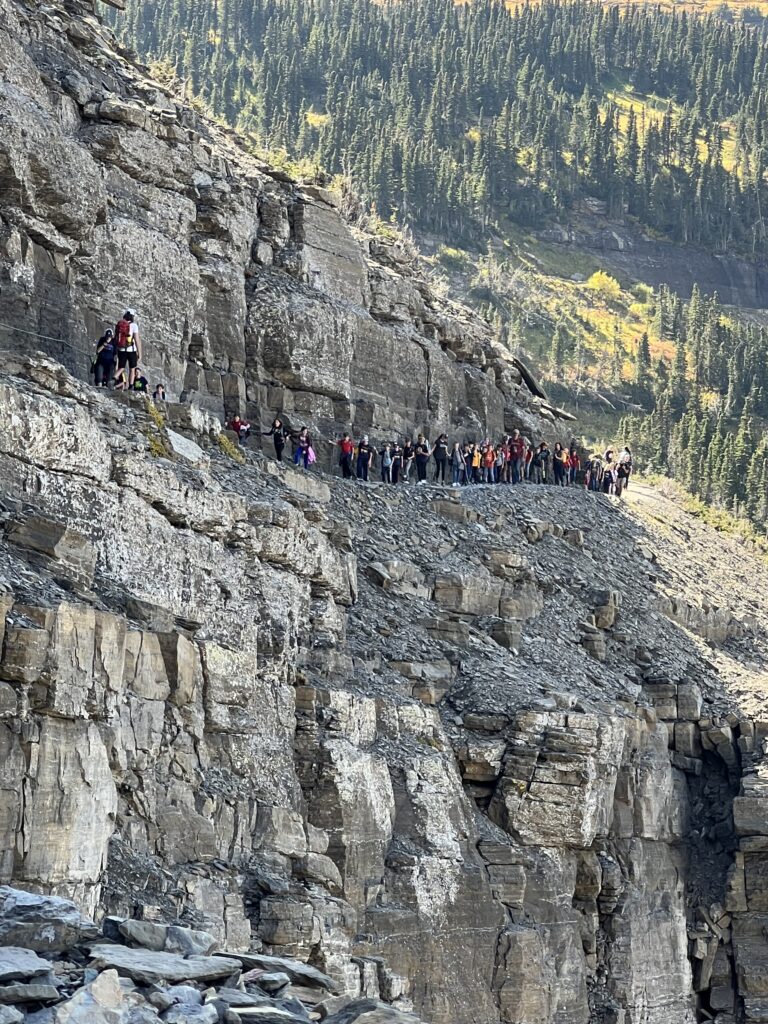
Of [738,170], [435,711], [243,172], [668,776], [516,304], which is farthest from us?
[738,170]

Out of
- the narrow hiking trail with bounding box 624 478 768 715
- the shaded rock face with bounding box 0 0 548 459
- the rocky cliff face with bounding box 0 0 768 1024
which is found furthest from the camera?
the narrow hiking trail with bounding box 624 478 768 715

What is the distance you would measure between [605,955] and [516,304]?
284 ft

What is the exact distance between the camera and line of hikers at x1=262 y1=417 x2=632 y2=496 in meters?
48.2

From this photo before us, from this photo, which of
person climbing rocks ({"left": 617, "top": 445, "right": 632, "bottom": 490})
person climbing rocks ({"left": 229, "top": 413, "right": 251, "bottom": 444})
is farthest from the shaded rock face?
person climbing rocks ({"left": 617, "top": 445, "right": 632, "bottom": 490})

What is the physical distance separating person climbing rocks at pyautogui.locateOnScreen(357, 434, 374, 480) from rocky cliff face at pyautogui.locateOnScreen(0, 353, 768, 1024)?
1.37 m

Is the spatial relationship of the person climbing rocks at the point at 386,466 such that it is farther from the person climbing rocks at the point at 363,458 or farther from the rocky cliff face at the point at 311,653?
the rocky cliff face at the point at 311,653

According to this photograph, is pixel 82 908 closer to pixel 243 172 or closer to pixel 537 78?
pixel 243 172

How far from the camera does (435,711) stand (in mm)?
39188

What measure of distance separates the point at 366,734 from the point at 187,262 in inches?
600

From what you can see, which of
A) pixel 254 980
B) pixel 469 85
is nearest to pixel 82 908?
pixel 254 980

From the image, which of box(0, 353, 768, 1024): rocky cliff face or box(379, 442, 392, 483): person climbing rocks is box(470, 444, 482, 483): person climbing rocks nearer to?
box(0, 353, 768, 1024): rocky cliff face

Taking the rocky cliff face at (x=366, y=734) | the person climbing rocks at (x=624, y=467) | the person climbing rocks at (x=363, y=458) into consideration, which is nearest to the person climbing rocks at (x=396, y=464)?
the person climbing rocks at (x=363, y=458)

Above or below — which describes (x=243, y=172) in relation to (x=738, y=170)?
below

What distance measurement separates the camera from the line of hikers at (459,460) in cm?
4819
